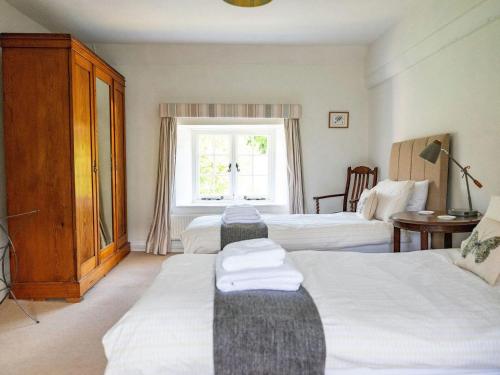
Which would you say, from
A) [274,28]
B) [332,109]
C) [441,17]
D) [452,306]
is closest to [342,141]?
[332,109]

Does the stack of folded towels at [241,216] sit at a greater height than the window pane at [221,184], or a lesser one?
lesser

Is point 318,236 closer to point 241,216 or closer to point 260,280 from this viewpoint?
point 241,216

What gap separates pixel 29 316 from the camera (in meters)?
2.79

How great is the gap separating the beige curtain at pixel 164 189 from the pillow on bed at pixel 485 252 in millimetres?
3373

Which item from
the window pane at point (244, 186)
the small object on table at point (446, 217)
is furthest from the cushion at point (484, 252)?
the window pane at point (244, 186)

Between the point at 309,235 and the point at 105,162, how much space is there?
7.26 ft

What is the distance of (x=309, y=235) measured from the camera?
305 centimetres

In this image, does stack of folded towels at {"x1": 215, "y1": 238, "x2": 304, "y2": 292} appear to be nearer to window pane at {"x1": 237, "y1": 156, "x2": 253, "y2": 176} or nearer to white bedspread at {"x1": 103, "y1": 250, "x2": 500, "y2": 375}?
white bedspread at {"x1": 103, "y1": 250, "x2": 500, "y2": 375}

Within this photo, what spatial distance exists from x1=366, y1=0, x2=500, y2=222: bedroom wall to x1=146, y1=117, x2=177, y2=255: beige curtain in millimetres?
2553

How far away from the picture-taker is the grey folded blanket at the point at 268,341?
1237 mm

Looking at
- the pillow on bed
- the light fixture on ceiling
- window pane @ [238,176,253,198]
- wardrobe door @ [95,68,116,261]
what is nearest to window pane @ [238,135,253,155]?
window pane @ [238,176,253,198]

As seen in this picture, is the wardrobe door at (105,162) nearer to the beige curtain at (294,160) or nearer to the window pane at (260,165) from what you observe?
the window pane at (260,165)

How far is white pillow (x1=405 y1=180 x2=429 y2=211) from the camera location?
3.15 m

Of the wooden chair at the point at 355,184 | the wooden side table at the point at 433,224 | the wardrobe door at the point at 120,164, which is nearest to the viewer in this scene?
the wooden side table at the point at 433,224
